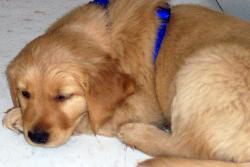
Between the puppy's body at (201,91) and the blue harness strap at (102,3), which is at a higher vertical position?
the blue harness strap at (102,3)

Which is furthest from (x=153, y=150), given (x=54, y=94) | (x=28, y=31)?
(x=28, y=31)

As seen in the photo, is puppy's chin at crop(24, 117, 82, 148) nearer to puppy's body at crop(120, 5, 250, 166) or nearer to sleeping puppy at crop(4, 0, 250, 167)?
sleeping puppy at crop(4, 0, 250, 167)

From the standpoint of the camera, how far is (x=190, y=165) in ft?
7.52

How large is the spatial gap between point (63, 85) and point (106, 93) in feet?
0.77

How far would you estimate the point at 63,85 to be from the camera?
250 centimetres

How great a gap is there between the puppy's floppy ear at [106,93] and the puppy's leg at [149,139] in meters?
0.20

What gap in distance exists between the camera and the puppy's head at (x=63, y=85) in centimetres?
249

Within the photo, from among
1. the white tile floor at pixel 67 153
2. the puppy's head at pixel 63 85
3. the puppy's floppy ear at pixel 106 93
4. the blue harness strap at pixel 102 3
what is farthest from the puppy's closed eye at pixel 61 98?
the blue harness strap at pixel 102 3

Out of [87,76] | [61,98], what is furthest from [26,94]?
[87,76]

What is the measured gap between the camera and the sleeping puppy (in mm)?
2451

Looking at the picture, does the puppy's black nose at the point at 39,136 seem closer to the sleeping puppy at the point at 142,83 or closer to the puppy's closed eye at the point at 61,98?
the sleeping puppy at the point at 142,83

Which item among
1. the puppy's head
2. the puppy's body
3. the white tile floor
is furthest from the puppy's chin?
the puppy's body

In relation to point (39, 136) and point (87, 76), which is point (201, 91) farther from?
point (39, 136)

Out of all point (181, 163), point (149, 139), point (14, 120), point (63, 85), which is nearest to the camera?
point (181, 163)
